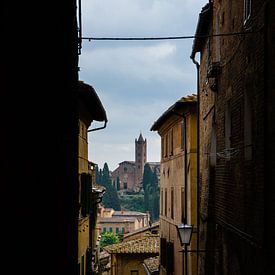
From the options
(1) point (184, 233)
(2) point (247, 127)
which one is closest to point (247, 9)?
(2) point (247, 127)

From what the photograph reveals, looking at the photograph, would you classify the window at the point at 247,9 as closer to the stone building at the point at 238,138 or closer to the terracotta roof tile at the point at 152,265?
the stone building at the point at 238,138

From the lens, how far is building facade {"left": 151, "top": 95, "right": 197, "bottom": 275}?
1902 centimetres

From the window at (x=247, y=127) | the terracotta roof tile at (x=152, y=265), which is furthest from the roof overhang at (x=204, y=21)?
the terracotta roof tile at (x=152, y=265)

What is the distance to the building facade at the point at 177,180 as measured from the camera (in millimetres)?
19016

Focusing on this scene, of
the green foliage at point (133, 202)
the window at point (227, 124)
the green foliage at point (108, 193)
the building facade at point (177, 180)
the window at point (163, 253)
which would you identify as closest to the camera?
the window at point (227, 124)

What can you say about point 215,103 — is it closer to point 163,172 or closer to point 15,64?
point 15,64

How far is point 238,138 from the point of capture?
10.3 metres

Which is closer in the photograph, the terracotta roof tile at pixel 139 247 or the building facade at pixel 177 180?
the building facade at pixel 177 180

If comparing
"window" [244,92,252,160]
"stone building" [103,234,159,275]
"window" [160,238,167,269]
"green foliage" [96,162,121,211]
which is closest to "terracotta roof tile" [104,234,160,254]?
"stone building" [103,234,159,275]

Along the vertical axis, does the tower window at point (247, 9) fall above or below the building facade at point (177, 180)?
above

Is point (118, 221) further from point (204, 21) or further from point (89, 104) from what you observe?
point (204, 21)

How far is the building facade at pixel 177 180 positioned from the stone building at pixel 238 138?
6.52ft

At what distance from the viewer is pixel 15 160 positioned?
3912mm

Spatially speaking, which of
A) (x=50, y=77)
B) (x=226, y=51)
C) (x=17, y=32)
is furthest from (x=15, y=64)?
(x=226, y=51)
